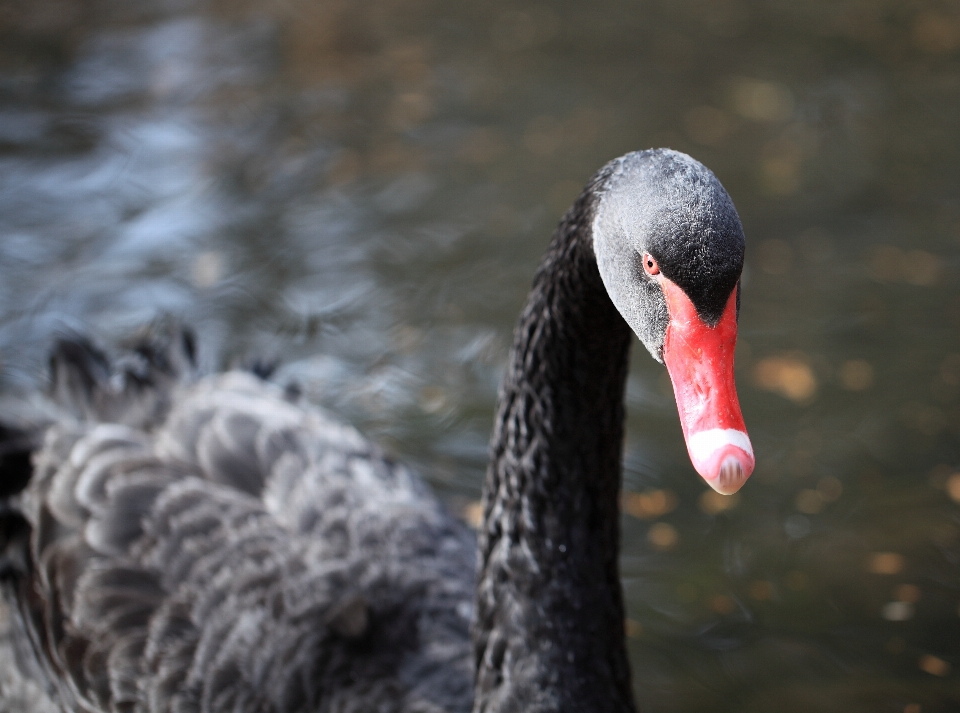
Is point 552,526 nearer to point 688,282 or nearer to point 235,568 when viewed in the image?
point 688,282

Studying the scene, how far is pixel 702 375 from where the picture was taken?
5.39ft

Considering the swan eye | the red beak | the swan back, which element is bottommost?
the swan back

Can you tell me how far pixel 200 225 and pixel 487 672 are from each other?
352 centimetres

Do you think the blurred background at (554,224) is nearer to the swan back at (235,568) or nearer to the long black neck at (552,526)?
the swan back at (235,568)

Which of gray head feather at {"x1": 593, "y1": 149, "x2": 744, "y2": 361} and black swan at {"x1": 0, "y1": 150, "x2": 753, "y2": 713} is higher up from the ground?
gray head feather at {"x1": 593, "y1": 149, "x2": 744, "y2": 361}

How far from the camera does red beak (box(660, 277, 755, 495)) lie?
1568 mm

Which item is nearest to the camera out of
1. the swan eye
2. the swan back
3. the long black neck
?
the swan eye

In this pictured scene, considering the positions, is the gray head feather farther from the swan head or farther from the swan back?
the swan back

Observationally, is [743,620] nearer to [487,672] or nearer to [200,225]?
[487,672]

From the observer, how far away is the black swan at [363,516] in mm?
1687

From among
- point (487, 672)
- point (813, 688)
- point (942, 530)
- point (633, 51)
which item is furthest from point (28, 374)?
point (633, 51)

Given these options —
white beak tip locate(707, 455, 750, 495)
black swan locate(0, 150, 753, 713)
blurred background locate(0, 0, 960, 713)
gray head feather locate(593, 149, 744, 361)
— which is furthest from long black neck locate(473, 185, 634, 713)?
blurred background locate(0, 0, 960, 713)

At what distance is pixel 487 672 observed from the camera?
217 cm

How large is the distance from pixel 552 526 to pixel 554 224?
317 cm
